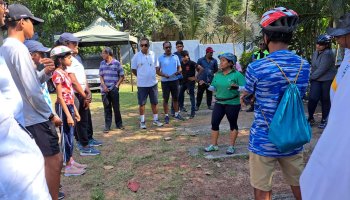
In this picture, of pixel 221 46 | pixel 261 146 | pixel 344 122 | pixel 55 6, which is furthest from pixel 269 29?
pixel 221 46

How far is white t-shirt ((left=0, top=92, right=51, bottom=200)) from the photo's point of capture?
1.48 m

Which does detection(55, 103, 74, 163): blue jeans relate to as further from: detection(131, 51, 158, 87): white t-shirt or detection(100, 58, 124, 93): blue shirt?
detection(131, 51, 158, 87): white t-shirt

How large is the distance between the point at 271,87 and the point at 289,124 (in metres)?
0.29

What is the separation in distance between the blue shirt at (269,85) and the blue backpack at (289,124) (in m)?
0.06

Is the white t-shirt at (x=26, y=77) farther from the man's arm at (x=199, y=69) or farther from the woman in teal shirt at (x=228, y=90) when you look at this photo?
the man's arm at (x=199, y=69)

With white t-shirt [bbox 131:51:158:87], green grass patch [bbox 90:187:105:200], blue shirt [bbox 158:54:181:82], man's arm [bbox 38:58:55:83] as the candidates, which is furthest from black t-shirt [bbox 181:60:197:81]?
man's arm [bbox 38:58:55:83]

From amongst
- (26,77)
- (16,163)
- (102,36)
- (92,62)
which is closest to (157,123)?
(26,77)

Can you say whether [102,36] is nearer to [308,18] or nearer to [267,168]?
[308,18]

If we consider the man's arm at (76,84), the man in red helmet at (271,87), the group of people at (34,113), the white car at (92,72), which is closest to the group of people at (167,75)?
the group of people at (34,113)

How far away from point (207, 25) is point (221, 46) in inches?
119

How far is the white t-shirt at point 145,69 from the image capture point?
7.06 meters

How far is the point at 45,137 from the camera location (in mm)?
2879

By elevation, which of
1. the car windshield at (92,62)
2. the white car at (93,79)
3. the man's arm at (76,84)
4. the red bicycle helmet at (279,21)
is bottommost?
the white car at (93,79)

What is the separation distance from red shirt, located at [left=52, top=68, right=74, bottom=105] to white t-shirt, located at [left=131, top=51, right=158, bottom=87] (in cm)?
256
